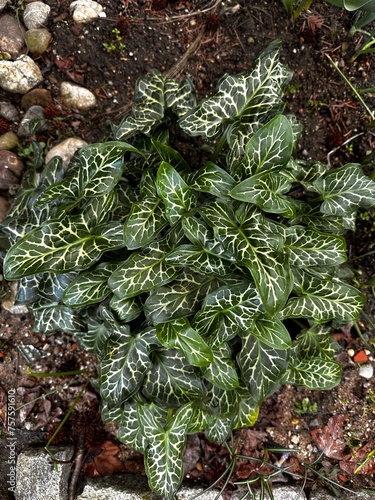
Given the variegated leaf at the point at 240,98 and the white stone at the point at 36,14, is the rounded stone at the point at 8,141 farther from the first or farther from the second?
the variegated leaf at the point at 240,98

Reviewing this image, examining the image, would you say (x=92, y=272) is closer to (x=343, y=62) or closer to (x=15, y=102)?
(x=15, y=102)

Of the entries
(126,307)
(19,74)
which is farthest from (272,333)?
(19,74)

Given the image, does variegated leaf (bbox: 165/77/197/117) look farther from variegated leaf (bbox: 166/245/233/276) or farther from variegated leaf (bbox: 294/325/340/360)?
variegated leaf (bbox: 294/325/340/360)

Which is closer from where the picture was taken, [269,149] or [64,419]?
[269,149]

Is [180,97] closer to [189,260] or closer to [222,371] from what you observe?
[189,260]

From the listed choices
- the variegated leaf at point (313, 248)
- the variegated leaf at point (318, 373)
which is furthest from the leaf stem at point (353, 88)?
the variegated leaf at point (318, 373)

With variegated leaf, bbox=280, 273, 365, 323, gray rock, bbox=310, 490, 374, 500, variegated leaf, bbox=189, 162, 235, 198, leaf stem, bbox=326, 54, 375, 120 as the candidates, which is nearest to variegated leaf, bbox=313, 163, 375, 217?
variegated leaf, bbox=280, 273, 365, 323

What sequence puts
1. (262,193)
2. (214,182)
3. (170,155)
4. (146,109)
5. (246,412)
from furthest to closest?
(246,412) < (146,109) < (170,155) < (214,182) < (262,193)

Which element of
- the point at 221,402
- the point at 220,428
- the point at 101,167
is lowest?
the point at 220,428
